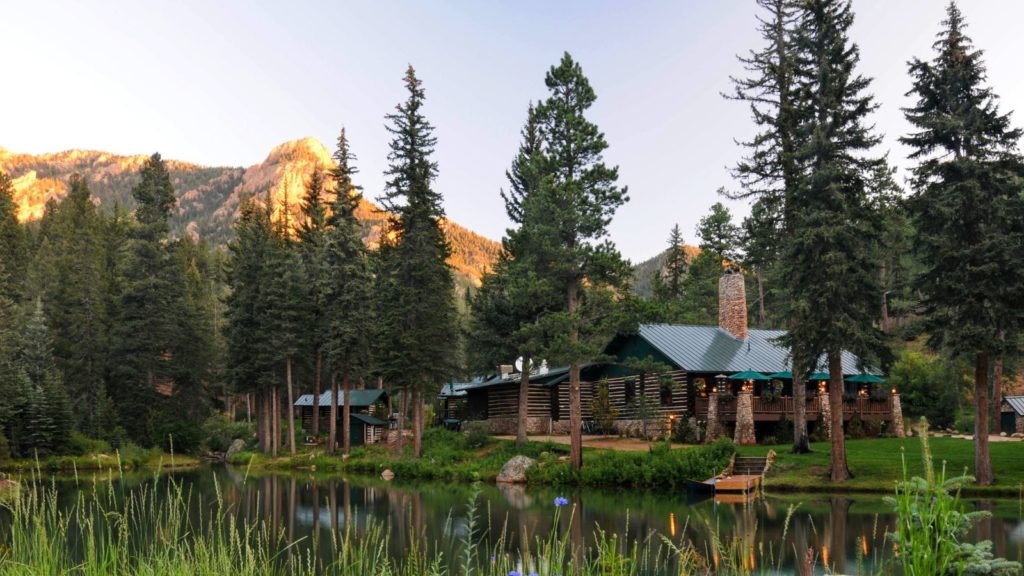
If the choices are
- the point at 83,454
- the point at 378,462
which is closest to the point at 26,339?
the point at 83,454

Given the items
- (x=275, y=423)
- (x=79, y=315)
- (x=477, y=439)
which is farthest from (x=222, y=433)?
(x=477, y=439)

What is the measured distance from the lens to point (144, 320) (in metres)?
52.5

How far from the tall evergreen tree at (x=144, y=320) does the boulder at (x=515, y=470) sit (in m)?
27.9

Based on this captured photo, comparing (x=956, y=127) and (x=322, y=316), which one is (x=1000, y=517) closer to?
(x=956, y=127)

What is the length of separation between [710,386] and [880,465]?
12.6 metres

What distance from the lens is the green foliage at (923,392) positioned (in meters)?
46.4

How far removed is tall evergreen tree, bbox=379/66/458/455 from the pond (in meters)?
8.29

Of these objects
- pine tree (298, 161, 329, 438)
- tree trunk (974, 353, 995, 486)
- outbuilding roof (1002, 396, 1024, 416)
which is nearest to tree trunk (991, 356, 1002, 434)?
outbuilding roof (1002, 396, 1024, 416)

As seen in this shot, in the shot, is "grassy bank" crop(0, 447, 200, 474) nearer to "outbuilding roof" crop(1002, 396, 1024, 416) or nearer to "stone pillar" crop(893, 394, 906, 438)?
"stone pillar" crop(893, 394, 906, 438)

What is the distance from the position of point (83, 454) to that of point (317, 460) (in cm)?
1317

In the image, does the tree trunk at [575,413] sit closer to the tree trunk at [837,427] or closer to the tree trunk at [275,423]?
the tree trunk at [837,427]

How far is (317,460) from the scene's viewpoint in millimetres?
46094

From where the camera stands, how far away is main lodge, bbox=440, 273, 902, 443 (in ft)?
129

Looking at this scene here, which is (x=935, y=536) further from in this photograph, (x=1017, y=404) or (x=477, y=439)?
(x=1017, y=404)
